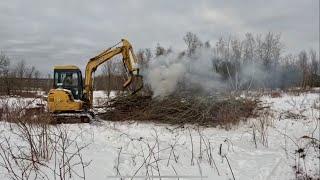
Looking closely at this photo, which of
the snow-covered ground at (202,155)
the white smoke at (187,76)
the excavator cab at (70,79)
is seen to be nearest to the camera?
the snow-covered ground at (202,155)

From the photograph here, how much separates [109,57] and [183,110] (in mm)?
4352

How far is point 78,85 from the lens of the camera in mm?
15906

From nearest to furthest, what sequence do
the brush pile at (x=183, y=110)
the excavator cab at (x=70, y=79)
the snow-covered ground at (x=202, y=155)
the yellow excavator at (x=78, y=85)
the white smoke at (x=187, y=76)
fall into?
the snow-covered ground at (x=202, y=155) → the brush pile at (x=183, y=110) → the yellow excavator at (x=78, y=85) → the excavator cab at (x=70, y=79) → the white smoke at (x=187, y=76)

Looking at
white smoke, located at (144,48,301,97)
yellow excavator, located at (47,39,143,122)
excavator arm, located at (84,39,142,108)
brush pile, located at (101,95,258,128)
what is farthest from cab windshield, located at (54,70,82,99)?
white smoke, located at (144,48,301,97)

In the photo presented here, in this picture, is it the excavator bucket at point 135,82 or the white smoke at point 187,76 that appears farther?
the white smoke at point 187,76

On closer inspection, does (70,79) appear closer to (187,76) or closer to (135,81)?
(135,81)

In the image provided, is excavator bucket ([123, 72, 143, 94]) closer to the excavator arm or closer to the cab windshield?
the excavator arm

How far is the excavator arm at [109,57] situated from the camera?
1581 cm

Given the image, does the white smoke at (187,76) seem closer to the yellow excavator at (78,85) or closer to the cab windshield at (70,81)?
the yellow excavator at (78,85)

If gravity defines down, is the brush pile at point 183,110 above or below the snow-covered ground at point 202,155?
above

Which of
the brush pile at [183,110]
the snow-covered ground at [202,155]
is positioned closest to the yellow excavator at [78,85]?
the brush pile at [183,110]

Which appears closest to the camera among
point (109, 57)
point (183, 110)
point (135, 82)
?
point (183, 110)

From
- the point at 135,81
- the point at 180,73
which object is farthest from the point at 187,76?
the point at 135,81

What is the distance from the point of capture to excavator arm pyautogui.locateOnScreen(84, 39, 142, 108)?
1581cm
